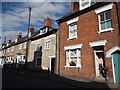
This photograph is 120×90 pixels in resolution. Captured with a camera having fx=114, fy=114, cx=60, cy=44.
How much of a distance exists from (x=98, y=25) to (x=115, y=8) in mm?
1972

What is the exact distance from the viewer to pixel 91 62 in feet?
35.1

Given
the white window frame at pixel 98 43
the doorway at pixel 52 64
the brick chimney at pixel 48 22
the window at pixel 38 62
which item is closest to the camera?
the white window frame at pixel 98 43

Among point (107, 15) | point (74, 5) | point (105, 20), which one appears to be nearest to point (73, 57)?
point (105, 20)

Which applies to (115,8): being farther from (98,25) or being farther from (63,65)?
(63,65)

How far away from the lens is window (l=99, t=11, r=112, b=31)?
33.0 feet

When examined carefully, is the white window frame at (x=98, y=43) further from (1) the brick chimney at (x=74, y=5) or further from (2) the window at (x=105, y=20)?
(1) the brick chimney at (x=74, y=5)

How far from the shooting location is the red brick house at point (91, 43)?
939 centimetres

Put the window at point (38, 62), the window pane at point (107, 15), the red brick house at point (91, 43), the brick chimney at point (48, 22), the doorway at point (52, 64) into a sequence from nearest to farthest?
the red brick house at point (91, 43) < the window pane at point (107, 15) < the doorway at point (52, 64) < the window at point (38, 62) < the brick chimney at point (48, 22)

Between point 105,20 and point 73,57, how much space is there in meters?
5.14

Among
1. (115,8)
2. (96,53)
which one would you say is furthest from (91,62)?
(115,8)

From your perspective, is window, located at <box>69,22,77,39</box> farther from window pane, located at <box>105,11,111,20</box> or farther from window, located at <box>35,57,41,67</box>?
window, located at <box>35,57,41,67</box>

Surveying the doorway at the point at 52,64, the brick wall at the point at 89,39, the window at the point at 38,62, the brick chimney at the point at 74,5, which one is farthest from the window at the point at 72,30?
the window at the point at 38,62

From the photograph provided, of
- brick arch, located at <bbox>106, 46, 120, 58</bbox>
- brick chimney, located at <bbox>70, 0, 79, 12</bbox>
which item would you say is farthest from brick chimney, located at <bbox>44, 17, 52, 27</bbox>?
brick arch, located at <bbox>106, 46, 120, 58</bbox>

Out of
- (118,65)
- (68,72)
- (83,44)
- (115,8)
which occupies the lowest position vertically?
(68,72)
